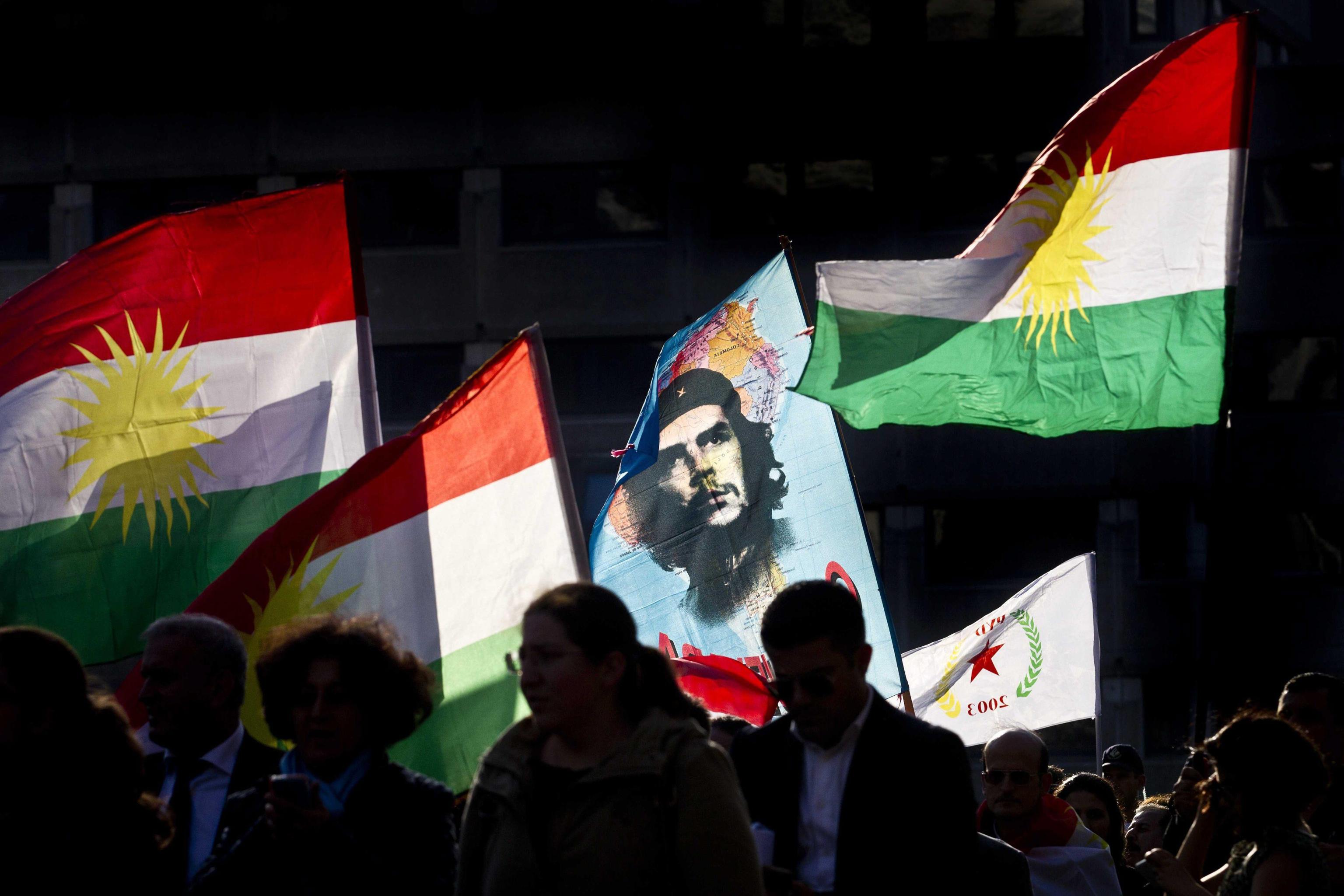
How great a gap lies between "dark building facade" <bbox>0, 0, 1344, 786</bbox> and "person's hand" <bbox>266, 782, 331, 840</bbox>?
61.8ft

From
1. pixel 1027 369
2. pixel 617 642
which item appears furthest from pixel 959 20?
pixel 617 642

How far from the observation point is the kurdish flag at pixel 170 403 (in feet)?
22.6

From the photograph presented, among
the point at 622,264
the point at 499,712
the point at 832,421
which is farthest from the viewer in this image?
the point at 622,264

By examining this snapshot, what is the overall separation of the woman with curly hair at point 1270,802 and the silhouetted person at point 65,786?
99.5 inches

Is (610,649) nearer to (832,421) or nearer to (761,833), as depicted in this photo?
(761,833)

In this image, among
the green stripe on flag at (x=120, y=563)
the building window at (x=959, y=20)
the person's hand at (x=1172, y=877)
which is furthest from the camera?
the building window at (x=959, y=20)

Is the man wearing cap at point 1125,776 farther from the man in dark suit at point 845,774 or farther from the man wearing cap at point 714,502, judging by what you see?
the man in dark suit at point 845,774

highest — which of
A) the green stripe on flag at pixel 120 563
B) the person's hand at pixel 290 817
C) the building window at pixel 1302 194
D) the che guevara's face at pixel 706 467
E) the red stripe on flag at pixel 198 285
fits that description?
the building window at pixel 1302 194

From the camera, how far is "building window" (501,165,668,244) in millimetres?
23141

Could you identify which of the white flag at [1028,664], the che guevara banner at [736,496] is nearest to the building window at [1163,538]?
the white flag at [1028,664]

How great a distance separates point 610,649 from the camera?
328 centimetres

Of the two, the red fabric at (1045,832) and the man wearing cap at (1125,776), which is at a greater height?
the red fabric at (1045,832)

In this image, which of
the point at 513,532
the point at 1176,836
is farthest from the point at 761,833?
the point at 1176,836

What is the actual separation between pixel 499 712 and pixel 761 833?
7.27 ft
